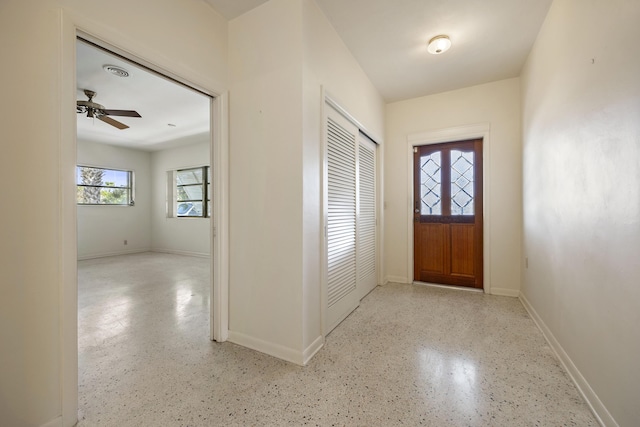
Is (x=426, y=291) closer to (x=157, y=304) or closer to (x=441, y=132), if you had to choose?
(x=441, y=132)

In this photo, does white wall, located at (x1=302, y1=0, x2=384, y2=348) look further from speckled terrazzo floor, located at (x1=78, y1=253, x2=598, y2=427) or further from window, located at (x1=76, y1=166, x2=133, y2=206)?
window, located at (x1=76, y1=166, x2=133, y2=206)

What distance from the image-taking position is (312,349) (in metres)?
1.85

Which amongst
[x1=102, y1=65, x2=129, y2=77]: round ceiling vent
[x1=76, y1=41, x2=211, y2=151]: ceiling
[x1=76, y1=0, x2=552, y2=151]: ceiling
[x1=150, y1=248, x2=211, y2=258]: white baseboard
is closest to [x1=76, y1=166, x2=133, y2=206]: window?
[x1=76, y1=41, x2=211, y2=151]: ceiling

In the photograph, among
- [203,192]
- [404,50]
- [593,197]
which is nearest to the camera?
[593,197]

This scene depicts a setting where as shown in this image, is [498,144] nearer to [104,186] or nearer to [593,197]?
[593,197]

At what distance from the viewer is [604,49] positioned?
1.29 meters

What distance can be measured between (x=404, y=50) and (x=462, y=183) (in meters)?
1.89

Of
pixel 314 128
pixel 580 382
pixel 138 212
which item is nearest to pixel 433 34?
pixel 314 128

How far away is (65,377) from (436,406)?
6.26ft

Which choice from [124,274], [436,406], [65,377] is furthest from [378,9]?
[124,274]

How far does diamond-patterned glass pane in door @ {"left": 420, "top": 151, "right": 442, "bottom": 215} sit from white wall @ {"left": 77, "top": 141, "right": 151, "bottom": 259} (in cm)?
699

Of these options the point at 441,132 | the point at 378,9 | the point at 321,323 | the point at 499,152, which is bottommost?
the point at 321,323

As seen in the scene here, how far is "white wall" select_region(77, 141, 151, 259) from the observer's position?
5.59m

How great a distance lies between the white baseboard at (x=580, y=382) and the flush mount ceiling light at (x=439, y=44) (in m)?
2.67
